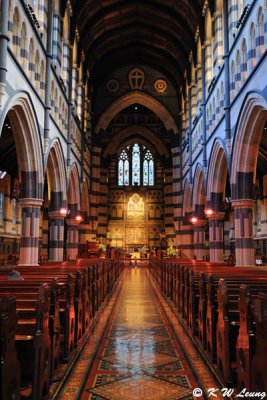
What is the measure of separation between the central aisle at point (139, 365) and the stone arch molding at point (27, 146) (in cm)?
772

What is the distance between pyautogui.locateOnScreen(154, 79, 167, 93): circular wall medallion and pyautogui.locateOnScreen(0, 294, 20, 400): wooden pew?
32028 millimetres

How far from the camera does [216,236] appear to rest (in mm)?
20047

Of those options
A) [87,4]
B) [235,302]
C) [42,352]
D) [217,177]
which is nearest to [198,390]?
[235,302]

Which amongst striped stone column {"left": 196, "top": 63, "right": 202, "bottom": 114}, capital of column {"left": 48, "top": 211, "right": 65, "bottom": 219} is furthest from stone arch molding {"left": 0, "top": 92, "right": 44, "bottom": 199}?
striped stone column {"left": 196, "top": 63, "right": 202, "bottom": 114}


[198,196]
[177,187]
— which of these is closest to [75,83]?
[198,196]

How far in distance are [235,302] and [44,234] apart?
2922cm

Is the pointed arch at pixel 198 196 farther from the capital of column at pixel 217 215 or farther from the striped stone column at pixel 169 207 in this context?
the striped stone column at pixel 169 207

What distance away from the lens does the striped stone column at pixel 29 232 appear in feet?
49.2

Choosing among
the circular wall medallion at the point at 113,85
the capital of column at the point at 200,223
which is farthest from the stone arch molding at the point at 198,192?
the circular wall medallion at the point at 113,85

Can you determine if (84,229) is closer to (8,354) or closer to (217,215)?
(217,215)

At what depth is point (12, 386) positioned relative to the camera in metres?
3.18

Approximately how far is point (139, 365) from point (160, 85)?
100 ft

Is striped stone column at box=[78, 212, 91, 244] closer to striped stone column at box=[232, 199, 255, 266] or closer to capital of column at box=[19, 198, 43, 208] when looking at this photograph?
capital of column at box=[19, 198, 43, 208]

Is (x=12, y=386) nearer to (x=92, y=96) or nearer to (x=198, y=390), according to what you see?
(x=198, y=390)
